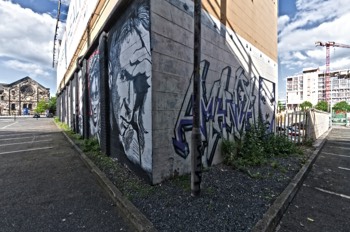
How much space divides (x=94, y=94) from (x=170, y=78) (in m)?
5.59

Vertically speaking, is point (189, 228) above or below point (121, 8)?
below

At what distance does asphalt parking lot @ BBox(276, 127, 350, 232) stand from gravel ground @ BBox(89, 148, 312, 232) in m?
0.36

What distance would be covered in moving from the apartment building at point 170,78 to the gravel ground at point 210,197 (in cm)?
38

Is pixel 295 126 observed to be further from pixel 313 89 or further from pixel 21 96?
pixel 313 89

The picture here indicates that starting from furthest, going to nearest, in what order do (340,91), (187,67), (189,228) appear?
(340,91) < (187,67) < (189,228)

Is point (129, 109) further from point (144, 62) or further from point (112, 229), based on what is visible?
point (112, 229)

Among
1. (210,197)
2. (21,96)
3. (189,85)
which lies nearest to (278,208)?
(210,197)

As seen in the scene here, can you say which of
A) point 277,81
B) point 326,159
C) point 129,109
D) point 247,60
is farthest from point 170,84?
point 277,81

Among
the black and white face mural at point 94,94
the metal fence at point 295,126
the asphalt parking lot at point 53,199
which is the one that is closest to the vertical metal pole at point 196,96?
the asphalt parking lot at point 53,199

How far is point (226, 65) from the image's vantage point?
20.8ft

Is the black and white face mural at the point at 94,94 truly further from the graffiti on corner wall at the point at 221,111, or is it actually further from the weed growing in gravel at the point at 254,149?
the weed growing in gravel at the point at 254,149

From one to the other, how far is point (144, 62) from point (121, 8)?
2186mm

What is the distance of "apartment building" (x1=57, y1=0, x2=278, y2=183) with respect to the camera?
4203mm

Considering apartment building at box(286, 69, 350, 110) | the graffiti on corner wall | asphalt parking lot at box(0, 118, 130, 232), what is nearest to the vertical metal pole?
the graffiti on corner wall
